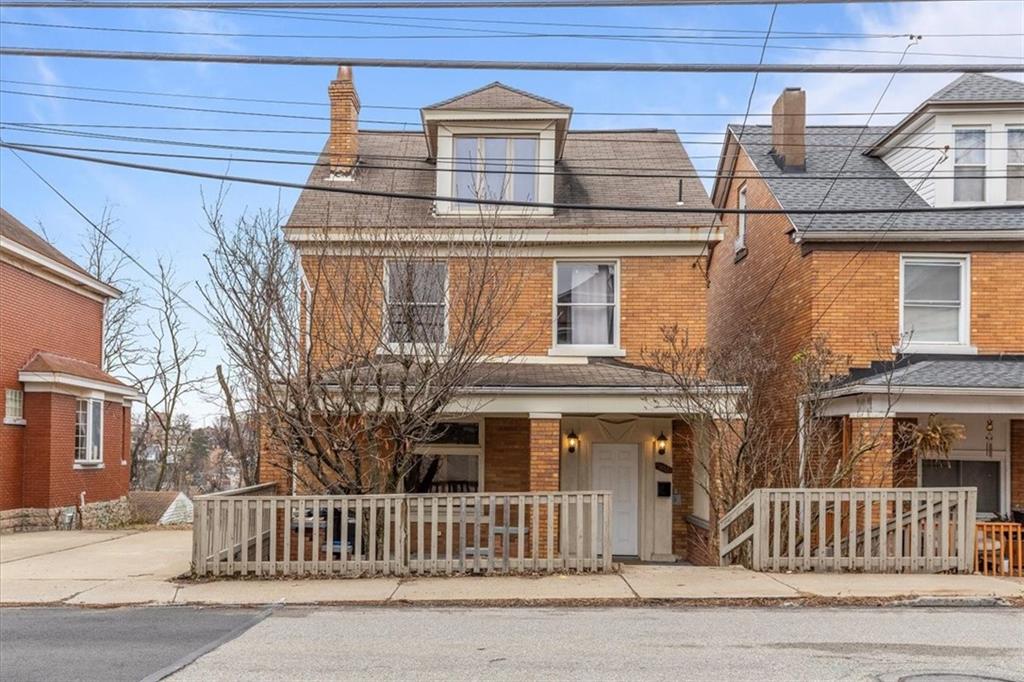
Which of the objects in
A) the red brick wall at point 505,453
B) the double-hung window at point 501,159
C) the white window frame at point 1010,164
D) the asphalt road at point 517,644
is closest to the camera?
the asphalt road at point 517,644

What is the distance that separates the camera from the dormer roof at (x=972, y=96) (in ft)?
48.9

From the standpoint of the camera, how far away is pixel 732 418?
12.3 metres

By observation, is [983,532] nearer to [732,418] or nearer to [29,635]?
[732,418]

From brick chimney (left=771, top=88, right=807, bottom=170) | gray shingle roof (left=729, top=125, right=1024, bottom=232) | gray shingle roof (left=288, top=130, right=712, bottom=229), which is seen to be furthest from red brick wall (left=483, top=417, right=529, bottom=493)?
brick chimney (left=771, top=88, right=807, bottom=170)

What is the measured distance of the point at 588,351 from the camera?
14859 millimetres

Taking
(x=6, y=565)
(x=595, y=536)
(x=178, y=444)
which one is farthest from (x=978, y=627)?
(x=178, y=444)

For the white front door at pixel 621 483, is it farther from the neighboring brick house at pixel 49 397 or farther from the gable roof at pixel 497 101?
the neighboring brick house at pixel 49 397

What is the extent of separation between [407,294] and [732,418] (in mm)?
5286

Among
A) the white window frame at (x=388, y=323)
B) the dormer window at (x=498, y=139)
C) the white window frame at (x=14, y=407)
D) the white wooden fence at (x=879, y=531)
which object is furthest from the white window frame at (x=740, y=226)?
the white window frame at (x=14, y=407)

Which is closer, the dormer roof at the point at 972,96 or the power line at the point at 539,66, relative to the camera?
the power line at the point at 539,66

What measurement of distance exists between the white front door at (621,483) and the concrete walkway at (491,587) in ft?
14.7

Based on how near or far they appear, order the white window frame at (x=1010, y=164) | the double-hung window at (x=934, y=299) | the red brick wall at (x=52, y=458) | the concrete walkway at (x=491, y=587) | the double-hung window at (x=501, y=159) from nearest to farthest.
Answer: the concrete walkway at (x=491, y=587) → the double-hung window at (x=934, y=299) → the white window frame at (x=1010, y=164) → the double-hung window at (x=501, y=159) → the red brick wall at (x=52, y=458)

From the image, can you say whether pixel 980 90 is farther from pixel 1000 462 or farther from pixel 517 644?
pixel 517 644

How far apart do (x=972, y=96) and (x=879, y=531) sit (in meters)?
9.38
